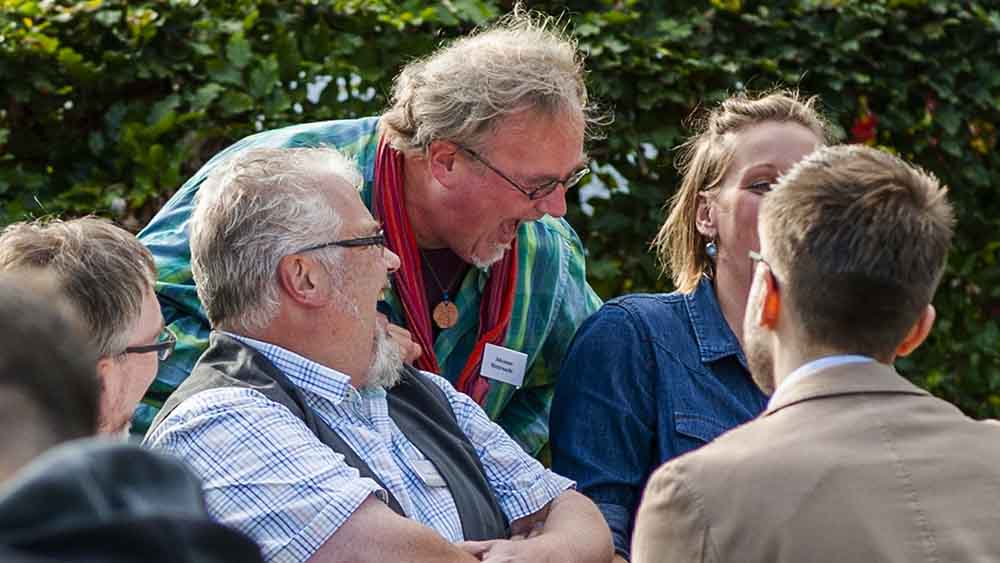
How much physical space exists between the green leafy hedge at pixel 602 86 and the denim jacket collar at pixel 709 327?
60.5 inches

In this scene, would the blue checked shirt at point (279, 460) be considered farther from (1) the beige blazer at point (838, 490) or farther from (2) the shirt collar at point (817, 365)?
(2) the shirt collar at point (817, 365)

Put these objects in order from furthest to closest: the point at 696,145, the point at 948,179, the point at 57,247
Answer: the point at 948,179 < the point at 696,145 < the point at 57,247

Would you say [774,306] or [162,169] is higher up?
[774,306]

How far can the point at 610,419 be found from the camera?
379cm

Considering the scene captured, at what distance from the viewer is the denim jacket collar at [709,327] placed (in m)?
3.88

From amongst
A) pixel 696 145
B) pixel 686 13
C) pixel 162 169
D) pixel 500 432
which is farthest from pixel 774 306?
pixel 686 13

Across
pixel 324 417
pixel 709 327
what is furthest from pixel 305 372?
pixel 709 327

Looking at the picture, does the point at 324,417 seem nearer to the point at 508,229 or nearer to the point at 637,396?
the point at 637,396

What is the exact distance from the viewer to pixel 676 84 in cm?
564

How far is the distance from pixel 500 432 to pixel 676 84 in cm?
239

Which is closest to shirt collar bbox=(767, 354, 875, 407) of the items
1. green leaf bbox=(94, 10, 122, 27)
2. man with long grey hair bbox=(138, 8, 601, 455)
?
man with long grey hair bbox=(138, 8, 601, 455)

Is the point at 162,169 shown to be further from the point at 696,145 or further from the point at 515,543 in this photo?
the point at 515,543

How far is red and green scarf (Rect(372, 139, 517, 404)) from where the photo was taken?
3979 millimetres

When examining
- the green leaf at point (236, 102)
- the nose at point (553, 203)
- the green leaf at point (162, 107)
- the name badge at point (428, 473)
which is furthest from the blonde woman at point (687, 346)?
the green leaf at point (162, 107)
